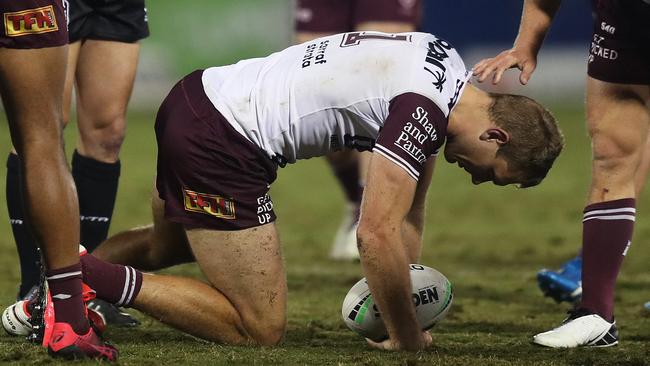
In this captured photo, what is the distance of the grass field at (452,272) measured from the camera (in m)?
4.80

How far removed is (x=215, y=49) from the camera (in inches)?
721

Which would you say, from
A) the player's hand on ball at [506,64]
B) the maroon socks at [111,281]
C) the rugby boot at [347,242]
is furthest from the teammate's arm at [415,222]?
the rugby boot at [347,242]

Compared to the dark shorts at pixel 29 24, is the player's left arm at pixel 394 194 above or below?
below

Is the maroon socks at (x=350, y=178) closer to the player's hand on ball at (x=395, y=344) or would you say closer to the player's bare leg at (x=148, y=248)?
the player's bare leg at (x=148, y=248)

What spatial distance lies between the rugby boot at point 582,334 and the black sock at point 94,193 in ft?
7.14

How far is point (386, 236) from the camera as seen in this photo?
4.70 metres

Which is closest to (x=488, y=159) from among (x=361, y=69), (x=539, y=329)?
(x=361, y=69)

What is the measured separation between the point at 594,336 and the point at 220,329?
157 cm

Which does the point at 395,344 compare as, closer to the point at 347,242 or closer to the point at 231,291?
the point at 231,291

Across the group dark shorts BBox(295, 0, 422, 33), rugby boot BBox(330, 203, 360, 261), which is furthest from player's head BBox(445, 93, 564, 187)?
dark shorts BBox(295, 0, 422, 33)

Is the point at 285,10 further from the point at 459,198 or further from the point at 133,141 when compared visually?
the point at 459,198

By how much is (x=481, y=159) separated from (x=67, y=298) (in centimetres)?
175

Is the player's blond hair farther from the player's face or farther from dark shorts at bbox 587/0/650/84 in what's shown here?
dark shorts at bbox 587/0/650/84

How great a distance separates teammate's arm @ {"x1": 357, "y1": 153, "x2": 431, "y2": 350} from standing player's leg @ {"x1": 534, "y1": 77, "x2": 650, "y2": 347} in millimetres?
983
